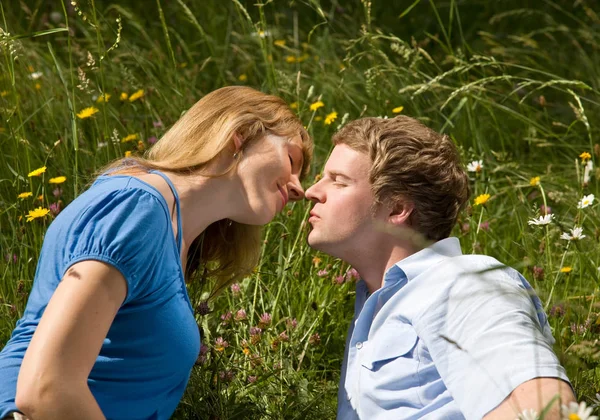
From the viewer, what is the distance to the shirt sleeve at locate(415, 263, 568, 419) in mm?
2195

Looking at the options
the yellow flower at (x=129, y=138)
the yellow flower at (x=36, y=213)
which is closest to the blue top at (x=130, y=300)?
the yellow flower at (x=36, y=213)

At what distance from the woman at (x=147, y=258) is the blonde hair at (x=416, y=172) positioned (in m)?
0.24

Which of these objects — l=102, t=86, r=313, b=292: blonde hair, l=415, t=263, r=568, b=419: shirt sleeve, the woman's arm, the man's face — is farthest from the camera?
the man's face

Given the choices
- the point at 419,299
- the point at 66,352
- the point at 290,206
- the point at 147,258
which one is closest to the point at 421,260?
the point at 419,299

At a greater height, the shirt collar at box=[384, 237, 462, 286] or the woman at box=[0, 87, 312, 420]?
the woman at box=[0, 87, 312, 420]

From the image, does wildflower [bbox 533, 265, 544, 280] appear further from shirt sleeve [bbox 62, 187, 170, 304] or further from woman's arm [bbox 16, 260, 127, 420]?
woman's arm [bbox 16, 260, 127, 420]

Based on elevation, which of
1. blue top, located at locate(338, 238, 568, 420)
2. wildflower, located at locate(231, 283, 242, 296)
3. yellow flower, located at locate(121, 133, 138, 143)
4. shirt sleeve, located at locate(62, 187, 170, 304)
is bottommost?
wildflower, located at locate(231, 283, 242, 296)

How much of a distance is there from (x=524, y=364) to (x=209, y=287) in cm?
138

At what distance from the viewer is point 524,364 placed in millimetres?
2189

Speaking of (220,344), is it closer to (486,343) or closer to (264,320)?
(264,320)

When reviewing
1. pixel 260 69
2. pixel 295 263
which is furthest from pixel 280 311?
pixel 260 69

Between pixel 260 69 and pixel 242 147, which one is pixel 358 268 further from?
pixel 260 69

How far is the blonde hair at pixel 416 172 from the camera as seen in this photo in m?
2.87

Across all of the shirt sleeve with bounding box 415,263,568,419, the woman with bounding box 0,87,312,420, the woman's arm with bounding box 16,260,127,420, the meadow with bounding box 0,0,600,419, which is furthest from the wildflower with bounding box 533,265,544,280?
Answer: the woman's arm with bounding box 16,260,127,420
